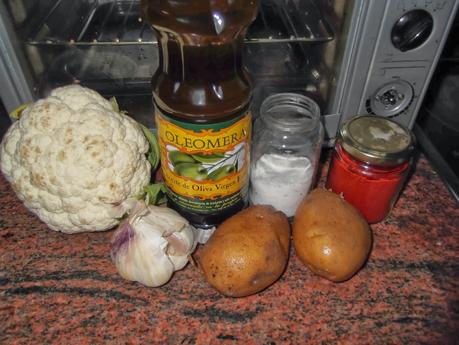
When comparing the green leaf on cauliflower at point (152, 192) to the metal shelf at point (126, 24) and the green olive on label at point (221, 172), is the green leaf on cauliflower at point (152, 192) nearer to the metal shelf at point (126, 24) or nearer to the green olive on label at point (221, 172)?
the green olive on label at point (221, 172)

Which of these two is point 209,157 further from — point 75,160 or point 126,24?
point 126,24

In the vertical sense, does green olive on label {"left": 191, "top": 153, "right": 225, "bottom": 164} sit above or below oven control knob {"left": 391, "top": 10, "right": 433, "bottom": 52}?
below

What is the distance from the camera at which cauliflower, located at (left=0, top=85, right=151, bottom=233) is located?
0.63m

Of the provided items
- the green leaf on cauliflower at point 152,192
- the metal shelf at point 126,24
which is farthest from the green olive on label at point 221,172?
the metal shelf at point 126,24

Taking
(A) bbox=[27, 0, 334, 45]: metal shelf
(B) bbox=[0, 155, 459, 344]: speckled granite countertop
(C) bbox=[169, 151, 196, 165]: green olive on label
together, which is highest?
(A) bbox=[27, 0, 334, 45]: metal shelf

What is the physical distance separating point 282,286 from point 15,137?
0.51m

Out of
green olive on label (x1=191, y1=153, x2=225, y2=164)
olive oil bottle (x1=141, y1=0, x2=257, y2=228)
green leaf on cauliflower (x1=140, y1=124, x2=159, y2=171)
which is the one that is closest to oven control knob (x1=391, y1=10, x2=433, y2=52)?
olive oil bottle (x1=141, y1=0, x2=257, y2=228)

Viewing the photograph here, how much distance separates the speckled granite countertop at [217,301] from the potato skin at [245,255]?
0.05 metres

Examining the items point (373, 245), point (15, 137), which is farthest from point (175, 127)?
point (373, 245)

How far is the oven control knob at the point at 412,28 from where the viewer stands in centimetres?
61

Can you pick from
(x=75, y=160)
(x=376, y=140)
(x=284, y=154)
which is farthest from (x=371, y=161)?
(x=75, y=160)

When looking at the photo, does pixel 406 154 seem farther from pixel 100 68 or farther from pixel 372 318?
pixel 100 68

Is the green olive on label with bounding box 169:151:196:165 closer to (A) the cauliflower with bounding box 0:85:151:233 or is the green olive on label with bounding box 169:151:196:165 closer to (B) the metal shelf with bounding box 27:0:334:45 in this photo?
(A) the cauliflower with bounding box 0:85:151:233

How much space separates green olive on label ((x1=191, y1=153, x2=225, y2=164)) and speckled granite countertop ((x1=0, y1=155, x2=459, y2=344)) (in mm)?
199
